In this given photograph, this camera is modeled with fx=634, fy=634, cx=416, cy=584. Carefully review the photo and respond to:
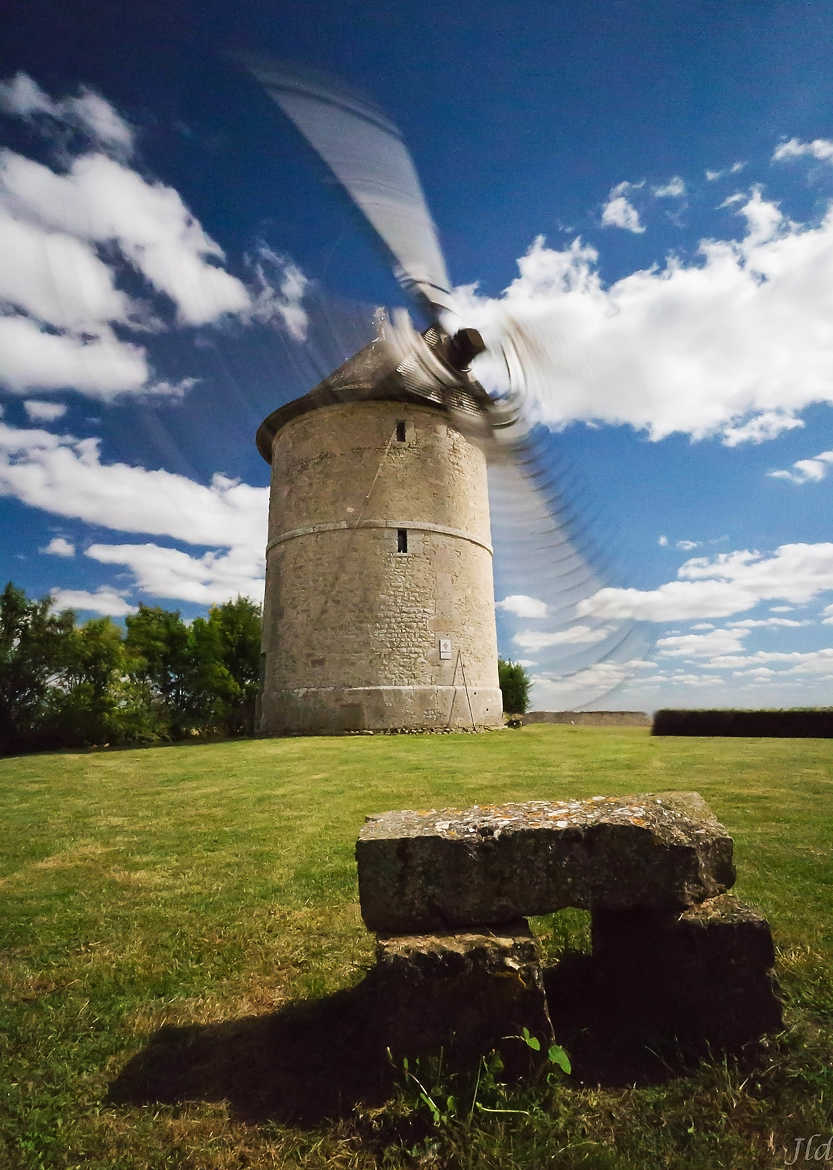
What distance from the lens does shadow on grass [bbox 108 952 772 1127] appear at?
105 inches

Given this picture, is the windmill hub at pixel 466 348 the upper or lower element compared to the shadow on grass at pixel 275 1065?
upper

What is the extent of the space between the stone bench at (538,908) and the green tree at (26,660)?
2730cm

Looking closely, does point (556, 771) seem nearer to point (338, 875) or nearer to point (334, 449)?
point (338, 875)

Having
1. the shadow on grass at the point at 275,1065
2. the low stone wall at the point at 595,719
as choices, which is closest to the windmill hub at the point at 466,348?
the shadow on grass at the point at 275,1065

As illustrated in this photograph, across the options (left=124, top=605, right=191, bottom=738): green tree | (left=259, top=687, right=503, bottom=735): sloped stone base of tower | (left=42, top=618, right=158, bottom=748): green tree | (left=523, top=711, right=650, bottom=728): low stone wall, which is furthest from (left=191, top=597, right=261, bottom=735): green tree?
(left=523, top=711, right=650, bottom=728): low stone wall

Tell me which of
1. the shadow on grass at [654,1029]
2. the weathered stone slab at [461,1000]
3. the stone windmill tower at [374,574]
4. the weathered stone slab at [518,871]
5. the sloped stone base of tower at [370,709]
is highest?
the stone windmill tower at [374,574]

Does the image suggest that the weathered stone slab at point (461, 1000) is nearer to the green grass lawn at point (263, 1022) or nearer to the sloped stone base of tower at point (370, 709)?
the green grass lawn at point (263, 1022)

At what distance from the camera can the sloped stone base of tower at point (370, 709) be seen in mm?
21609

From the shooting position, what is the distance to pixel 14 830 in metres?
7.82

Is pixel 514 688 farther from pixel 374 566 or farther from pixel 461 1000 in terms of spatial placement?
pixel 461 1000

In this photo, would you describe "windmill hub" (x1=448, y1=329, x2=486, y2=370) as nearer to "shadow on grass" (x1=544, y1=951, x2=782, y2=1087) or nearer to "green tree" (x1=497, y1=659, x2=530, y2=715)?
"shadow on grass" (x1=544, y1=951, x2=782, y2=1087)

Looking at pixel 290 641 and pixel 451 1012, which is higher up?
pixel 290 641

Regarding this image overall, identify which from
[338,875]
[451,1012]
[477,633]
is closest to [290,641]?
[477,633]

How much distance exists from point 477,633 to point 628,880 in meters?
21.1
